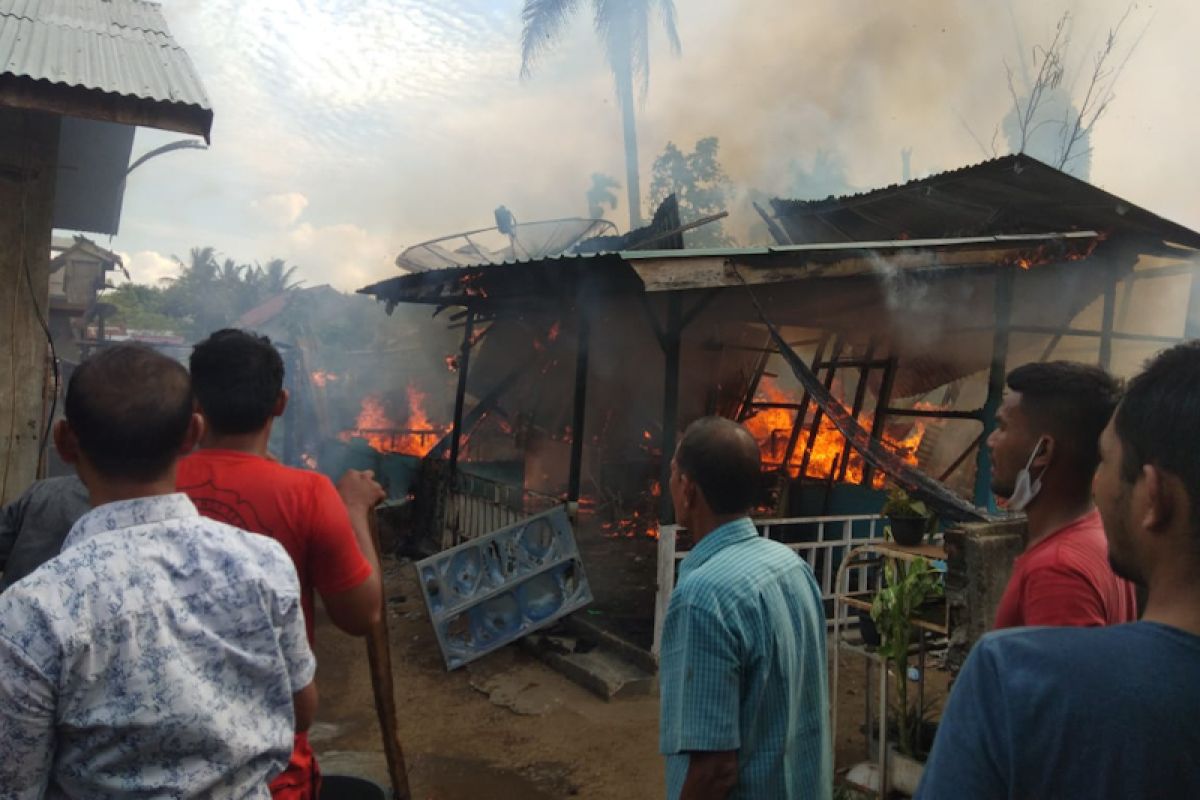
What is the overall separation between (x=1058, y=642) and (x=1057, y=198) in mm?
9693

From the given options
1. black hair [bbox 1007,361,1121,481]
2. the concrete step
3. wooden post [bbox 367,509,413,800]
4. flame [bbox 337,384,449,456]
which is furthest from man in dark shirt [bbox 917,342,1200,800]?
flame [bbox 337,384,449,456]

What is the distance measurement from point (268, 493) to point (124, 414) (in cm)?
72

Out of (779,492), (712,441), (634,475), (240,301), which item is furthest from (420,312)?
(240,301)

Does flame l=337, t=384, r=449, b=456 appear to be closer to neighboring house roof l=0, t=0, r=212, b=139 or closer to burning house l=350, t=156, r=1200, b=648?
burning house l=350, t=156, r=1200, b=648

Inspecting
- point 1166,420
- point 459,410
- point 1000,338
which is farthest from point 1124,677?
point 459,410

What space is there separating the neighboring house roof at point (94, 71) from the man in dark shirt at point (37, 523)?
106 inches

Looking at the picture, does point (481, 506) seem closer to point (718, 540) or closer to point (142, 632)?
point (718, 540)

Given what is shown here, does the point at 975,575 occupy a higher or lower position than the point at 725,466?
lower

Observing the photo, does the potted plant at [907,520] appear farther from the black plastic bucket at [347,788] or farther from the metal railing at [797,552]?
the black plastic bucket at [347,788]

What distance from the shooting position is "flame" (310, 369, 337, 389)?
19658mm

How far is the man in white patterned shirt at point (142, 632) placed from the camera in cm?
134

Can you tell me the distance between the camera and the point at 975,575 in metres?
3.44

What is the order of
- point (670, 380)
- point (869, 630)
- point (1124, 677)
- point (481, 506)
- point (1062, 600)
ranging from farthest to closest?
point (481, 506)
point (670, 380)
point (869, 630)
point (1062, 600)
point (1124, 677)

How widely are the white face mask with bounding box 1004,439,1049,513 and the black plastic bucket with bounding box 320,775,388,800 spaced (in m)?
2.81
